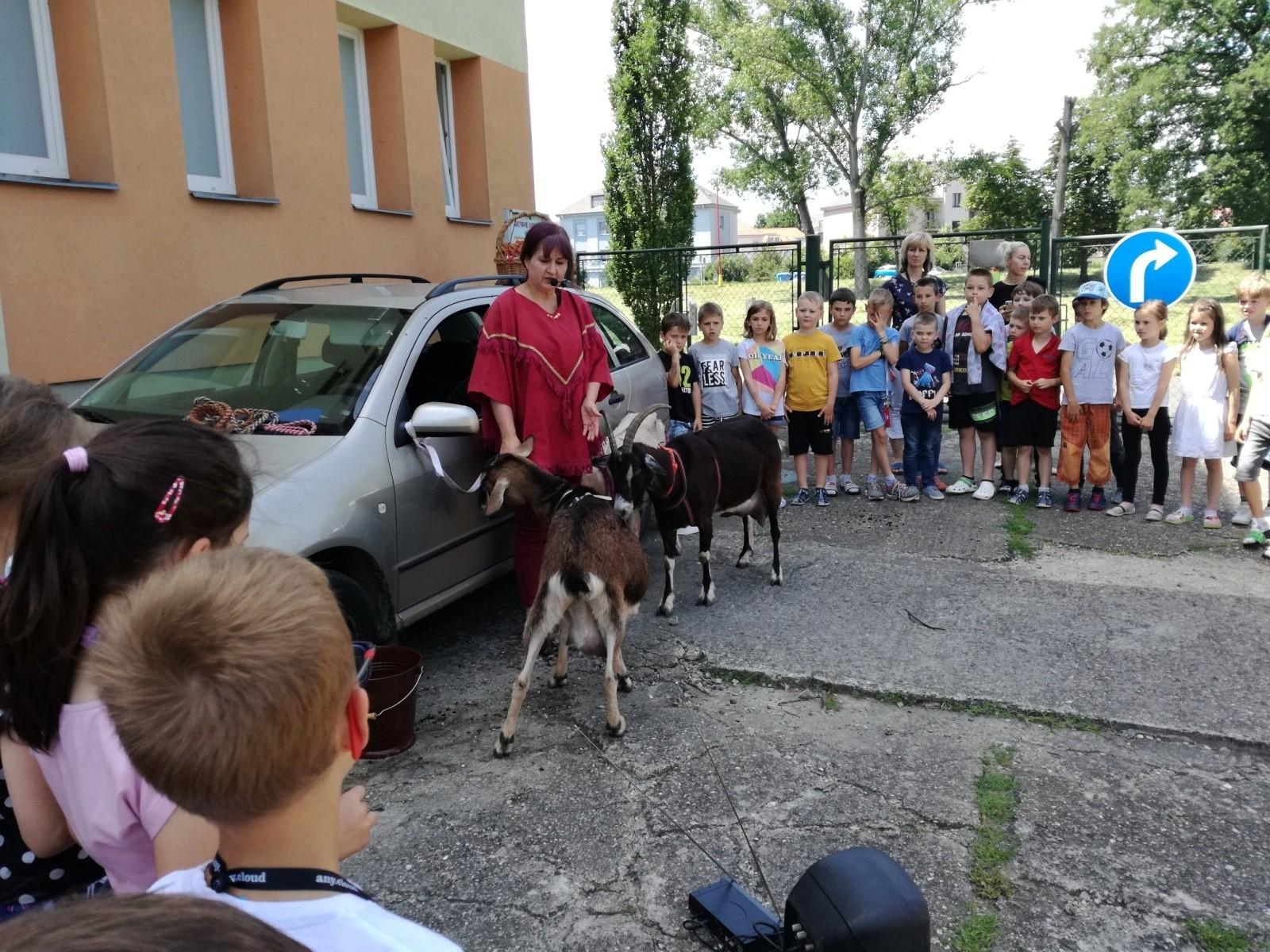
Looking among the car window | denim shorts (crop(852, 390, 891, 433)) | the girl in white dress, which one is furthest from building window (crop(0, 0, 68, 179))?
the girl in white dress

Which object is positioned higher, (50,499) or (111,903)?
(50,499)

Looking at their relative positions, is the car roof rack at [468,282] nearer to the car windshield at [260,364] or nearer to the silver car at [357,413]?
the silver car at [357,413]

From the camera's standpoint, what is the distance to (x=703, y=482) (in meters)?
5.87

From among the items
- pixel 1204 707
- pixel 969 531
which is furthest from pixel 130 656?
pixel 969 531

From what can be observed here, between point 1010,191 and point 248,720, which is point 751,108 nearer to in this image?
point 1010,191

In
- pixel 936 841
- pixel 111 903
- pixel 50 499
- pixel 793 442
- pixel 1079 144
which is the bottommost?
pixel 936 841

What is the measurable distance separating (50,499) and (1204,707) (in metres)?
4.61

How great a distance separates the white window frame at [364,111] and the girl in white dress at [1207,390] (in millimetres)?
8013

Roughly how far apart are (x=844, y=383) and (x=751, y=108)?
40385 millimetres

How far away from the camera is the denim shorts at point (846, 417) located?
8484mm

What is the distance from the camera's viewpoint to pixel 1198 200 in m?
44.3

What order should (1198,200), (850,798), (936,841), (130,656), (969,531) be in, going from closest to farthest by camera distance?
(130,656)
(936,841)
(850,798)
(969,531)
(1198,200)

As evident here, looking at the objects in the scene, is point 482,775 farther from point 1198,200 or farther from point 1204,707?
point 1198,200

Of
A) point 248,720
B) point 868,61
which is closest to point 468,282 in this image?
point 248,720
